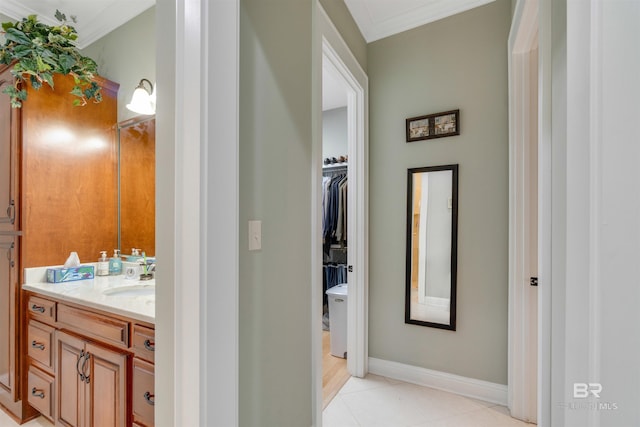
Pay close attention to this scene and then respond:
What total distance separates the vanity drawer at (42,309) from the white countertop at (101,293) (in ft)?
0.17

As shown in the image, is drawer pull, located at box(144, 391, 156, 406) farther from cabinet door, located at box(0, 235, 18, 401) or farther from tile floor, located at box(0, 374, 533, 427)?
cabinet door, located at box(0, 235, 18, 401)

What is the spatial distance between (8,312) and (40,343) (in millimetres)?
405

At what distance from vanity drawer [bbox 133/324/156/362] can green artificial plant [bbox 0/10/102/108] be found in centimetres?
163

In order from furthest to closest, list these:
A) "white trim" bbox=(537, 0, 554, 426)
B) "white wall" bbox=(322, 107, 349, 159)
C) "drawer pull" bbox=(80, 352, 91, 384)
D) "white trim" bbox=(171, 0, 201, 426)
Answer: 1. "white wall" bbox=(322, 107, 349, 159)
2. "drawer pull" bbox=(80, 352, 91, 384)
3. "white trim" bbox=(537, 0, 554, 426)
4. "white trim" bbox=(171, 0, 201, 426)

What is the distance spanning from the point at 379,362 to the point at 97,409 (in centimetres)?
184

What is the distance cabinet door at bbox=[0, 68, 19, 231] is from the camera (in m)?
1.80

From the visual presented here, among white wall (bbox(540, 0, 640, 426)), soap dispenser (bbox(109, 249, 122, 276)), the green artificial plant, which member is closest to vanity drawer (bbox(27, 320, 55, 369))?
soap dispenser (bbox(109, 249, 122, 276))

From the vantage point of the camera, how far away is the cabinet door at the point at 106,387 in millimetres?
1233

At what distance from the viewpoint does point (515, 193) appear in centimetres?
180

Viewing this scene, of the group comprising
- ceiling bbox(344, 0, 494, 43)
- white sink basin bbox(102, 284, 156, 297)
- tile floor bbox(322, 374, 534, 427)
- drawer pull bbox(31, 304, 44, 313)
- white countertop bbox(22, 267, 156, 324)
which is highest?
ceiling bbox(344, 0, 494, 43)

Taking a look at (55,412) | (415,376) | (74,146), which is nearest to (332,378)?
(415,376)

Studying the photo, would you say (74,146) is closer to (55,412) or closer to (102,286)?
(102,286)

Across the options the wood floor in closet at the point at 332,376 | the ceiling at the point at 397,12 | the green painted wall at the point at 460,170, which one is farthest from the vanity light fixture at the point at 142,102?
the wood floor in closet at the point at 332,376

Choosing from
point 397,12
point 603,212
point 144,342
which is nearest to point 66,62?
point 144,342
